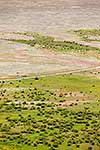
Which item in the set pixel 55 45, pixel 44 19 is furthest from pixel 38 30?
pixel 55 45

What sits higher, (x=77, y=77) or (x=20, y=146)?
(x=20, y=146)

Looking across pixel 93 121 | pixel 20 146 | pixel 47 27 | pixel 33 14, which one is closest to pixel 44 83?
pixel 93 121

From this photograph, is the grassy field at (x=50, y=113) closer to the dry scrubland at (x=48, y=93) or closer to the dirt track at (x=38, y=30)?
the dry scrubland at (x=48, y=93)

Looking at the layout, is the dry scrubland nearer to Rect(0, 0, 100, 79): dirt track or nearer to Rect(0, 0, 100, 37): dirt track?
Rect(0, 0, 100, 79): dirt track

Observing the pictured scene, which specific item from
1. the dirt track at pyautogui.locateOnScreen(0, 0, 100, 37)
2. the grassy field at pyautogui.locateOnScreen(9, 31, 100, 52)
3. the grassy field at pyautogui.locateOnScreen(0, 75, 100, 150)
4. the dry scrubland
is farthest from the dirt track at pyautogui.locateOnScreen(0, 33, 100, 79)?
the dirt track at pyautogui.locateOnScreen(0, 0, 100, 37)

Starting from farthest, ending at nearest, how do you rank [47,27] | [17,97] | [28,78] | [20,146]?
[47,27], [28,78], [17,97], [20,146]

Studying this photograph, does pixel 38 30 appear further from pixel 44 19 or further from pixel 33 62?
pixel 33 62

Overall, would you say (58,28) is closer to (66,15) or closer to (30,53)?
(66,15)

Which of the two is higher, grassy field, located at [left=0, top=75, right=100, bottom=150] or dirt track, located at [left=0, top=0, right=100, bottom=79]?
grassy field, located at [left=0, top=75, right=100, bottom=150]
